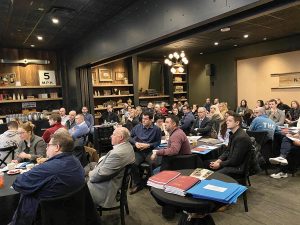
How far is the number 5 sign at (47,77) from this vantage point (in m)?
8.84

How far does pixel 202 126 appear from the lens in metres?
5.46

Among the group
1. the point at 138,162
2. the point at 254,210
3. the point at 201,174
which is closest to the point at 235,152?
the point at 254,210

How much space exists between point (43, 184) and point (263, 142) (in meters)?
3.91

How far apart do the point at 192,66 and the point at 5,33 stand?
323 inches

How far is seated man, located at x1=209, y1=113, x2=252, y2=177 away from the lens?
3109 millimetres

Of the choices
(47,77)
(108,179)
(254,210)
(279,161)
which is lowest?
(254,210)

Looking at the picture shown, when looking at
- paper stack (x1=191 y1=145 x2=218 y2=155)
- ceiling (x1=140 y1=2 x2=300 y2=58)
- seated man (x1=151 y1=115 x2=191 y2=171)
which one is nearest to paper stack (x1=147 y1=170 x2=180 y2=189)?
seated man (x1=151 y1=115 x2=191 y2=171)

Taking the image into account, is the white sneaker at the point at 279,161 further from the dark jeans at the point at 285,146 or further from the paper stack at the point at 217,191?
the paper stack at the point at 217,191

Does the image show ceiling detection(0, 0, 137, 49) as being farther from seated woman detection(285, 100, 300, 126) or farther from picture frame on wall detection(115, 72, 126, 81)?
seated woman detection(285, 100, 300, 126)

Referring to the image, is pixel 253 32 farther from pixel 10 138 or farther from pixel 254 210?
pixel 10 138

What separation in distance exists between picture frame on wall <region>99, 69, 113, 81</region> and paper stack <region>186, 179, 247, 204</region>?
8260 mm

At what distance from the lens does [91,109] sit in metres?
8.56

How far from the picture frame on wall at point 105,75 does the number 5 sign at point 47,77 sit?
1723 millimetres

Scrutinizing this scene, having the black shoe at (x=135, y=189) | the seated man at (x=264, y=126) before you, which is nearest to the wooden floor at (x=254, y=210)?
the black shoe at (x=135, y=189)
